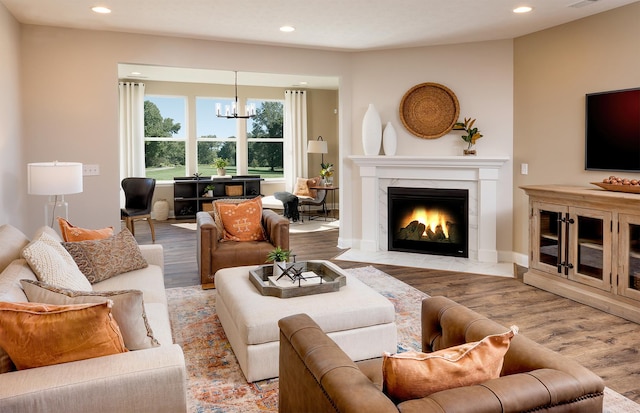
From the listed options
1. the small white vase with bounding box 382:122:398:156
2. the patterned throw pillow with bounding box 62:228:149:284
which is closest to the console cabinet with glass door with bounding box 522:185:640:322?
the small white vase with bounding box 382:122:398:156

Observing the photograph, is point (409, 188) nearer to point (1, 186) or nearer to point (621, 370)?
point (621, 370)

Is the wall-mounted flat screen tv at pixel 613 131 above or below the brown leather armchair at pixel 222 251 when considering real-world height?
above

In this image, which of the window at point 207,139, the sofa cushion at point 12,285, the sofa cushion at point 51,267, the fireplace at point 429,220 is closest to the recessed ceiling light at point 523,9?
the fireplace at point 429,220

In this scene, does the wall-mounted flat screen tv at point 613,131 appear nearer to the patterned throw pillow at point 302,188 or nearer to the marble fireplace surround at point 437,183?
the marble fireplace surround at point 437,183

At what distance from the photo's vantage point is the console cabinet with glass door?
370cm

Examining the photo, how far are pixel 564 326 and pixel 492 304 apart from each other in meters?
0.66

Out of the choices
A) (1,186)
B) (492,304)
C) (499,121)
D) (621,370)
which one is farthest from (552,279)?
(1,186)

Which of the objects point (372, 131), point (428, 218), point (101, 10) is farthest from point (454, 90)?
point (101, 10)

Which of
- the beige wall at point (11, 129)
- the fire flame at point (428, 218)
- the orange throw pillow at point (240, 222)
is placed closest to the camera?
the beige wall at point (11, 129)

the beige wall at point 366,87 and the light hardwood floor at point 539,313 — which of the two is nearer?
the light hardwood floor at point 539,313

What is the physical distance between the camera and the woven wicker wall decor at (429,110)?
586 cm

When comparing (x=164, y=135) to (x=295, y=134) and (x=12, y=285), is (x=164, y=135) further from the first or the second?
(x=12, y=285)

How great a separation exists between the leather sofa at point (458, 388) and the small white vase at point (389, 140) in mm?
4365

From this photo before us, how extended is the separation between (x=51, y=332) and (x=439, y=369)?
4.32ft
